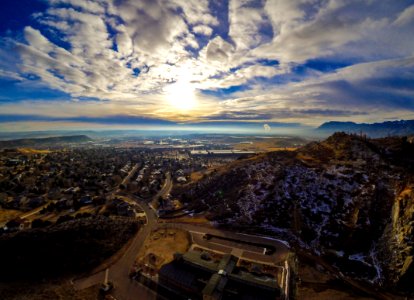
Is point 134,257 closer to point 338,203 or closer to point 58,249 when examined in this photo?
point 58,249

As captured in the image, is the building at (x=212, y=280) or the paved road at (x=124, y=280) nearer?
the building at (x=212, y=280)

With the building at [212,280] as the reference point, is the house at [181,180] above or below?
below

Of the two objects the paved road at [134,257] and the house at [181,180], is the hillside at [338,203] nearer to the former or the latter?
the paved road at [134,257]

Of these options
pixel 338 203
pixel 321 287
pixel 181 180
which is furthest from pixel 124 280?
pixel 181 180

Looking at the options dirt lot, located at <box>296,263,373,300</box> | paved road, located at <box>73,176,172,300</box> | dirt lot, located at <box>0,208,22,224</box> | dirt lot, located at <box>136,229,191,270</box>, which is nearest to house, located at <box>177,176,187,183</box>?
dirt lot, located at <box>136,229,191,270</box>

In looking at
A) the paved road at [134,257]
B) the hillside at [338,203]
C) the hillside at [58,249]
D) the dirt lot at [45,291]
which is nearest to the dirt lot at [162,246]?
the paved road at [134,257]

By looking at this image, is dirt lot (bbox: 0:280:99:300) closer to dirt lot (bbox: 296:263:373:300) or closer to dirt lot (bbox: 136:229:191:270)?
dirt lot (bbox: 136:229:191:270)

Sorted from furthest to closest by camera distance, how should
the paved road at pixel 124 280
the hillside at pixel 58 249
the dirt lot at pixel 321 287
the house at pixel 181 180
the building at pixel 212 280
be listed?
the house at pixel 181 180 < the hillside at pixel 58 249 < the paved road at pixel 124 280 < the dirt lot at pixel 321 287 < the building at pixel 212 280
